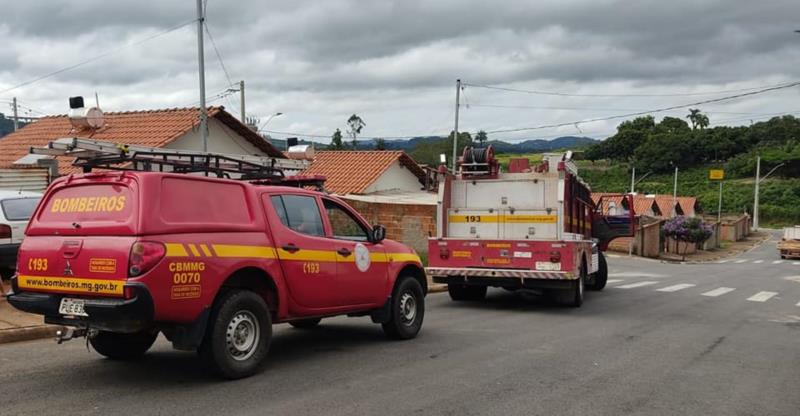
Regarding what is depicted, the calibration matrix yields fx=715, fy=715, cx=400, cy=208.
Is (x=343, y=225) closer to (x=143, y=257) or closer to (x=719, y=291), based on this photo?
(x=143, y=257)

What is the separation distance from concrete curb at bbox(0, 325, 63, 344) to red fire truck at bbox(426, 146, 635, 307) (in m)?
6.71

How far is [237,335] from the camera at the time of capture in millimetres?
6480

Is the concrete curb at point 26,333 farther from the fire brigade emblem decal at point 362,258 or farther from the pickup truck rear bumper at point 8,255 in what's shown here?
the fire brigade emblem decal at point 362,258

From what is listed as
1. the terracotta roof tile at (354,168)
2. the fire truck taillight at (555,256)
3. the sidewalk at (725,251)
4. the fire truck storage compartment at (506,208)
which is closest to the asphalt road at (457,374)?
the fire truck taillight at (555,256)

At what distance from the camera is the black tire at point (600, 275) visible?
56.3 feet

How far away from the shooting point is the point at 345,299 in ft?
25.6

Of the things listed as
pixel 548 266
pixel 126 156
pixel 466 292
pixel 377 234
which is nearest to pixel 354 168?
pixel 466 292

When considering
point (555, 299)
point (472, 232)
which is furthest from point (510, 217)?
point (555, 299)

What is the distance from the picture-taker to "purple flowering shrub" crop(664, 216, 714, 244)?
150 feet

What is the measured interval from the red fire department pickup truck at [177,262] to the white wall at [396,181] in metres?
21.4

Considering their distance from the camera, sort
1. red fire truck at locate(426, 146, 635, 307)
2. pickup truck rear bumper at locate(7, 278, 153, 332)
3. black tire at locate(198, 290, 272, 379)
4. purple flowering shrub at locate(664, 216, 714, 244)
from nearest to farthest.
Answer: pickup truck rear bumper at locate(7, 278, 153, 332) → black tire at locate(198, 290, 272, 379) → red fire truck at locate(426, 146, 635, 307) → purple flowering shrub at locate(664, 216, 714, 244)

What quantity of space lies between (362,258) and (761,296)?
14462 mm

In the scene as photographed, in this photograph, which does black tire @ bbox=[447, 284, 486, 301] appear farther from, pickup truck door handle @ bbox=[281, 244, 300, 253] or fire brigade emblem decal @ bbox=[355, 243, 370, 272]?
pickup truck door handle @ bbox=[281, 244, 300, 253]

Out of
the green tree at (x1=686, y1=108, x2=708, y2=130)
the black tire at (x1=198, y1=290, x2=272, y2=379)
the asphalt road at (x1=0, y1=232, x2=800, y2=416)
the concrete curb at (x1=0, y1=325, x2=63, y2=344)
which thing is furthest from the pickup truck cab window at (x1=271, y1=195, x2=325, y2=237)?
the green tree at (x1=686, y1=108, x2=708, y2=130)
